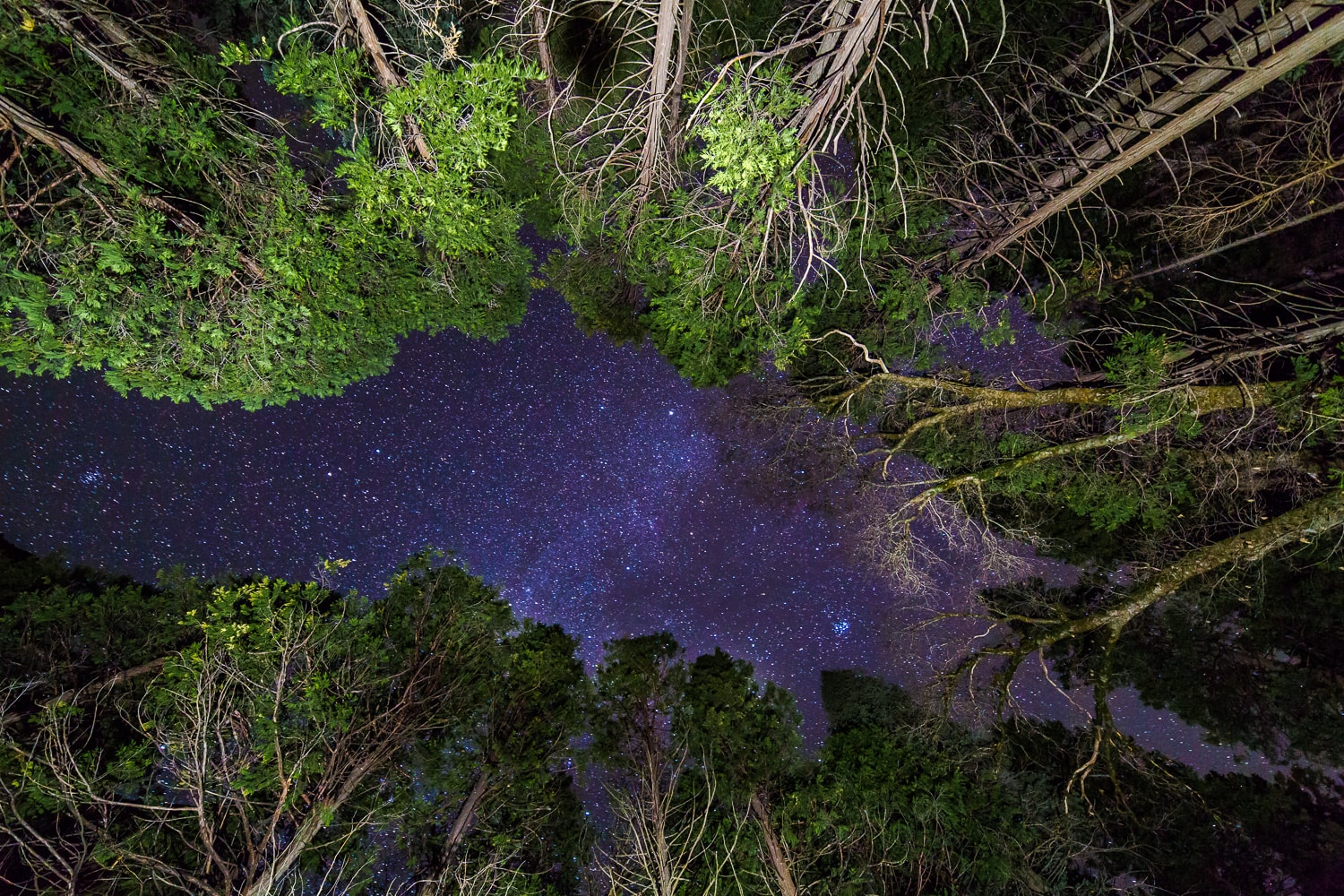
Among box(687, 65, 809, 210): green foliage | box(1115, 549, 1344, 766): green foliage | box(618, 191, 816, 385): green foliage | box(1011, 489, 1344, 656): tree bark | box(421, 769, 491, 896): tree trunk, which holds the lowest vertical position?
box(421, 769, 491, 896): tree trunk

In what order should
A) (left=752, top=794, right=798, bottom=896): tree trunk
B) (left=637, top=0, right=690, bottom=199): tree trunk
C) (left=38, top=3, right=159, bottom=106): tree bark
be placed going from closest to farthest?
(left=637, top=0, right=690, bottom=199): tree trunk → (left=38, top=3, right=159, bottom=106): tree bark → (left=752, top=794, right=798, bottom=896): tree trunk

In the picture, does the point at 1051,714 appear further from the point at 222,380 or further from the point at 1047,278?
the point at 222,380

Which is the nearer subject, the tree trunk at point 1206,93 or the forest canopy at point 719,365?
the tree trunk at point 1206,93

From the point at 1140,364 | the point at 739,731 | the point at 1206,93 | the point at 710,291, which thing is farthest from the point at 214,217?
the point at 1140,364

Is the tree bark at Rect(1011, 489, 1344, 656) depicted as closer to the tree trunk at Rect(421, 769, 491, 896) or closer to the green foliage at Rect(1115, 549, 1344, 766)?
the green foliage at Rect(1115, 549, 1344, 766)

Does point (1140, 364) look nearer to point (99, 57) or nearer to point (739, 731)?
point (739, 731)

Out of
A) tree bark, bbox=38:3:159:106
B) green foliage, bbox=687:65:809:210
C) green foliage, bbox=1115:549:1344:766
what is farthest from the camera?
green foliage, bbox=1115:549:1344:766

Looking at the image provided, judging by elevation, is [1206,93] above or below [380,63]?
above

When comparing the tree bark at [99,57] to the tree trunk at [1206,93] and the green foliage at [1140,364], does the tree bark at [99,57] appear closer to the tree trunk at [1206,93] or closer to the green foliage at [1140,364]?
the tree trunk at [1206,93]

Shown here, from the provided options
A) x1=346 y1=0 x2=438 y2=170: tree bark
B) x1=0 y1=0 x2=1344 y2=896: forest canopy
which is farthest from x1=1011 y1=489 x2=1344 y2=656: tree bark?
x1=346 y1=0 x2=438 y2=170: tree bark

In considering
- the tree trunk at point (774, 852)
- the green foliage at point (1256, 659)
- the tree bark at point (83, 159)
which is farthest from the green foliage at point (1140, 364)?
the tree bark at point (83, 159)
